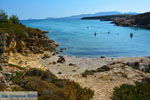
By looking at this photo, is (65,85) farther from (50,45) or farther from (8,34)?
(50,45)

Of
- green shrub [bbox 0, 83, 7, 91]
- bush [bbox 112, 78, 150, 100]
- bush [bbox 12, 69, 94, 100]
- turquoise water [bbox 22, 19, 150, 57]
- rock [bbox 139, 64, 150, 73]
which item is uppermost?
green shrub [bbox 0, 83, 7, 91]

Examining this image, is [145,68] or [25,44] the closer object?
[145,68]

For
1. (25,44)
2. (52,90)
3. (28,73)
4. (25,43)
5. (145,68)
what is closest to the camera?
(52,90)

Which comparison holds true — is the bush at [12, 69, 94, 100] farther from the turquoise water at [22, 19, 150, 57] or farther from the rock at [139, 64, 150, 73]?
the turquoise water at [22, 19, 150, 57]

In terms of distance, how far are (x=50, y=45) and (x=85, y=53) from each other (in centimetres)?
897

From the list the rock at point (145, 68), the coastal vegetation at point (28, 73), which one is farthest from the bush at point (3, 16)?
the rock at point (145, 68)

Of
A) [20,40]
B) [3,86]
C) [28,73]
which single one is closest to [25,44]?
[20,40]

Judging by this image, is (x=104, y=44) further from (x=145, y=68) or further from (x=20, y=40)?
(x=145, y=68)

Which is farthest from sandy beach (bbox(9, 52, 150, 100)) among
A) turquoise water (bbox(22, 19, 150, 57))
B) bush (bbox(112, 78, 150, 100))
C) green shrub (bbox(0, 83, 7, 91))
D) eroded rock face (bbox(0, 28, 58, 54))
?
turquoise water (bbox(22, 19, 150, 57))

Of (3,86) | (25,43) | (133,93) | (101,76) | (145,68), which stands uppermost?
(3,86)

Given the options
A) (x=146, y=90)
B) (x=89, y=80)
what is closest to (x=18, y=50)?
(x=89, y=80)

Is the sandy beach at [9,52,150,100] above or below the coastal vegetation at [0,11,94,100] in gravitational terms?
below

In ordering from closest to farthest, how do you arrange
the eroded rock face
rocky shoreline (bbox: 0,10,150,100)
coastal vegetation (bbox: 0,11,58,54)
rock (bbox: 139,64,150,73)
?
rocky shoreline (bbox: 0,10,150,100) < rock (bbox: 139,64,150,73) < the eroded rock face < coastal vegetation (bbox: 0,11,58,54)

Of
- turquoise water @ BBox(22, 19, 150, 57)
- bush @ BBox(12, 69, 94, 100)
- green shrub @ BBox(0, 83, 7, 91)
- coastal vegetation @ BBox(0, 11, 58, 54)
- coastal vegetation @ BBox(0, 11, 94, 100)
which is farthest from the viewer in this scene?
turquoise water @ BBox(22, 19, 150, 57)
